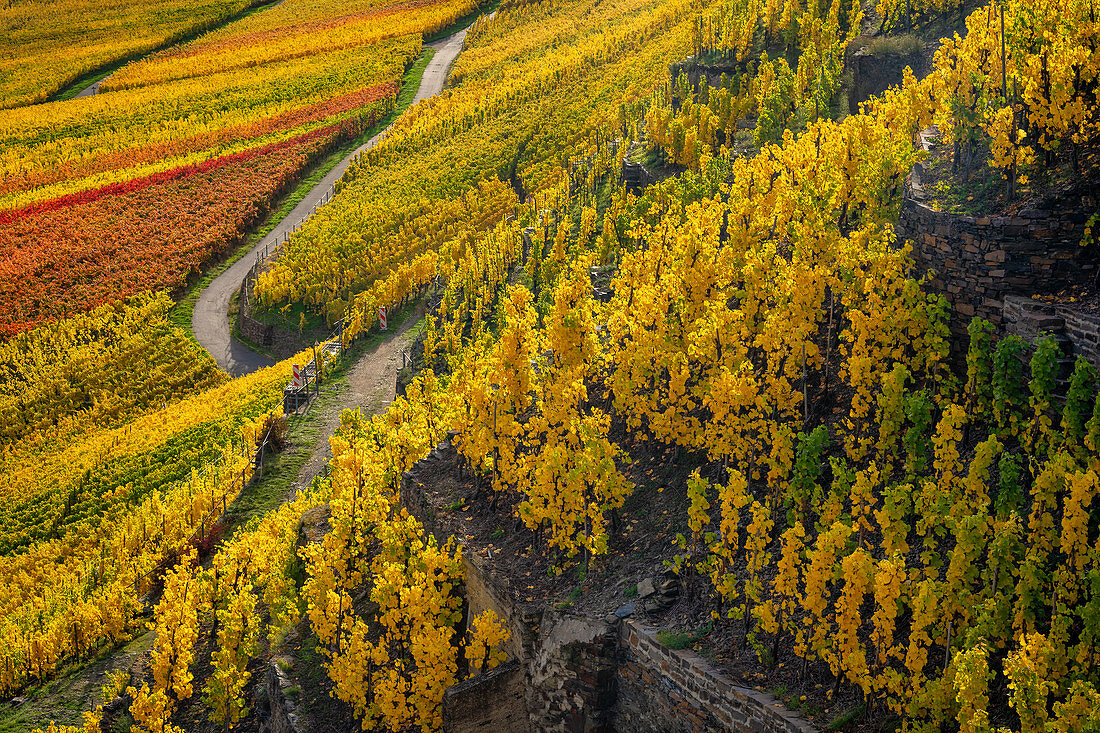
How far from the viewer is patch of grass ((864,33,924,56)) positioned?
81.9 feet

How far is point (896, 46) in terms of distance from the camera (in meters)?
25.5

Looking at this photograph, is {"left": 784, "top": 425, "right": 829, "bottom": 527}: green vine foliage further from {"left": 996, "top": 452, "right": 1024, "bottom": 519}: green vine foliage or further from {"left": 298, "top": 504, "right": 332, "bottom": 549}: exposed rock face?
{"left": 298, "top": 504, "right": 332, "bottom": 549}: exposed rock face

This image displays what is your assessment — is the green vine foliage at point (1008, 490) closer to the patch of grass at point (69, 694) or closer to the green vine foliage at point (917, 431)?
the green vine foliage at point (917, 431)

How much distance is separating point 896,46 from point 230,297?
27489mm

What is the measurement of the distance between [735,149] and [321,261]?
64.6 ft

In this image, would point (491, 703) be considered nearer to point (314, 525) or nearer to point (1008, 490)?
point (1008, 490)

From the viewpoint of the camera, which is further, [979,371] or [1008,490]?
[979,371]

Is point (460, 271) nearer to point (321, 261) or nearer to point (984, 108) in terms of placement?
point (321, 261)

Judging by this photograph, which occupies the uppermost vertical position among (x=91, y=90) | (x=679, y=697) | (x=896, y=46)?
(x=896, y=46)

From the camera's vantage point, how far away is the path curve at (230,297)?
37000mm

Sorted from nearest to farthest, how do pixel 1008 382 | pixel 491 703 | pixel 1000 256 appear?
pixel 1008 382
pixel 1000 256
pixel 491 703

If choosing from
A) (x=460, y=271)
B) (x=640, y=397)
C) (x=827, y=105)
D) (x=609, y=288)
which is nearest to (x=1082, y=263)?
(x=640, y=397)

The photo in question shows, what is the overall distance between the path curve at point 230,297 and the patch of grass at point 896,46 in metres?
22.7

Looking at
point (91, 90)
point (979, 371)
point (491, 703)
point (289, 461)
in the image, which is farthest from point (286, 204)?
point (979, 371)
